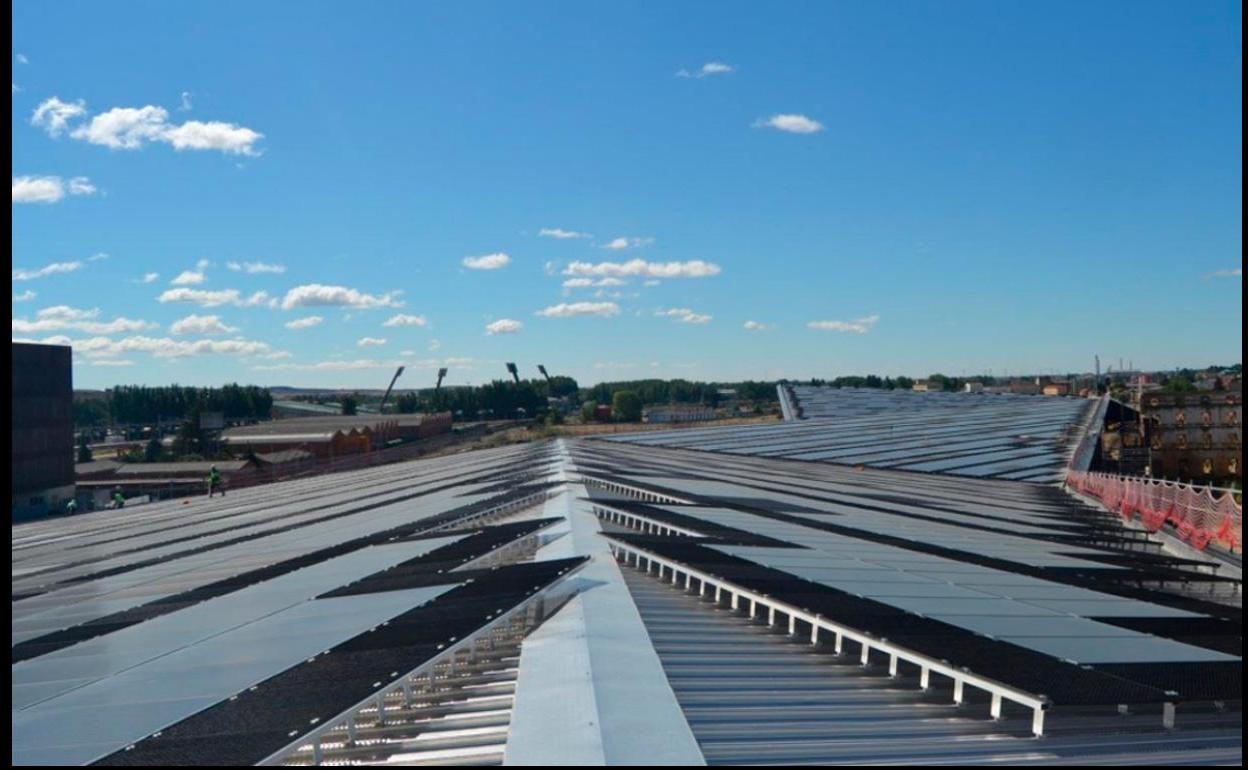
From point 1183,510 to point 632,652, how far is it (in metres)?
16.2

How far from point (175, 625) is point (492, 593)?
11.7 ft

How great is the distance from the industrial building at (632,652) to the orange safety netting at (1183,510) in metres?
2.04

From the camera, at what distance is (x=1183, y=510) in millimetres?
18000

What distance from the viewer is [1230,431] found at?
Answer: 45.4 metres

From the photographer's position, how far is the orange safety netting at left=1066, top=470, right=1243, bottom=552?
1564cm

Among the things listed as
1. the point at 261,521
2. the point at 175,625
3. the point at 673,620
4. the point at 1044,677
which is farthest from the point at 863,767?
the point at 261,521

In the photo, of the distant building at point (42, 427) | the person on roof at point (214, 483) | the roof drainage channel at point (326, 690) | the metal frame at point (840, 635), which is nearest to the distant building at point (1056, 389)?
the person on roof at point (214, 483)

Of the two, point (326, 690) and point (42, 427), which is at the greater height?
point (42, 427)

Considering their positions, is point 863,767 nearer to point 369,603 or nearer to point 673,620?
point 673,620

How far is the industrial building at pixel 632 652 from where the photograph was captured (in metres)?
5.15

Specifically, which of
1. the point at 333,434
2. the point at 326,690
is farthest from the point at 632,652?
the point at 333,434

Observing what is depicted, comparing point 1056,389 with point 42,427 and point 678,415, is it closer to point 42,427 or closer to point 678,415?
point 678,415

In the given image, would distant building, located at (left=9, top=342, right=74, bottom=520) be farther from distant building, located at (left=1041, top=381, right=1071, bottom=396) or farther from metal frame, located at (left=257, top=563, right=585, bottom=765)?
distant building, located at (left=1041, top=381, right=1071, bottom=396)

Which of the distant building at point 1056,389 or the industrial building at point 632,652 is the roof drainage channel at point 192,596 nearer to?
the industrial building at point 632,652
